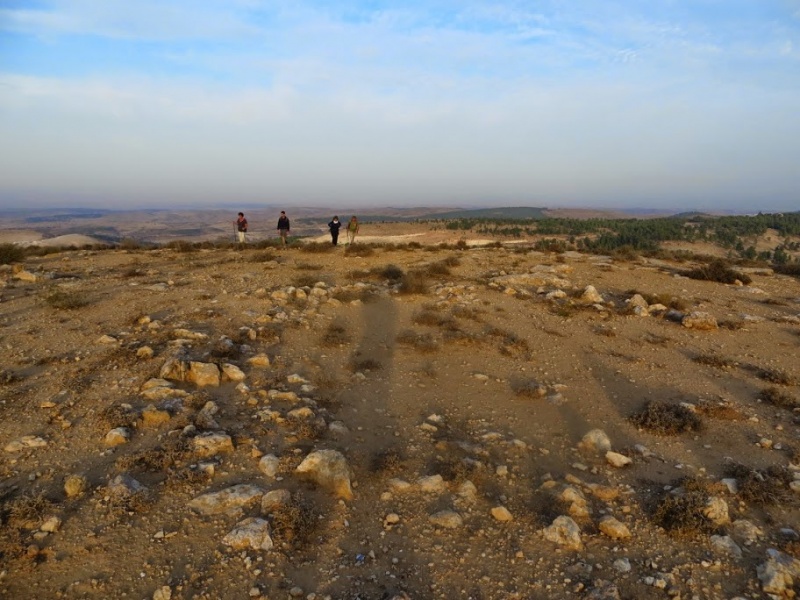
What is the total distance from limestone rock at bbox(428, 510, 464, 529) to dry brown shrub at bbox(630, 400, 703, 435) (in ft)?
11.0

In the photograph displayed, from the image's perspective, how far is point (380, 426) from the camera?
6.30m

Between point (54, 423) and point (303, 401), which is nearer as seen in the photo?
point (54, 423)

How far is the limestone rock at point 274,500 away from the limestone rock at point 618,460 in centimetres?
369

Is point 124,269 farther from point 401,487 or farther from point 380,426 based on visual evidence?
point 401,487

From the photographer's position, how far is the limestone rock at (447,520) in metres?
4.56

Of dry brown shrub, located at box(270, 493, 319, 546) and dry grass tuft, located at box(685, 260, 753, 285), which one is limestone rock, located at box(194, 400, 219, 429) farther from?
dry grass tuft, located at box(685, 260, 753, 285)

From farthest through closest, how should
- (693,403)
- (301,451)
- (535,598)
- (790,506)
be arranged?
1. (693,403)
2. (301,451)
3. (790,506)
4. (535,598)

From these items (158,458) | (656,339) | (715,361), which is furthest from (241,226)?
(715,361)

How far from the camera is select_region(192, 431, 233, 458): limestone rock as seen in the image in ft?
17.4

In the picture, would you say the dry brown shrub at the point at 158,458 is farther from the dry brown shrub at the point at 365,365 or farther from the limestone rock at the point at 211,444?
the dry brown shrub at the point at 365,365

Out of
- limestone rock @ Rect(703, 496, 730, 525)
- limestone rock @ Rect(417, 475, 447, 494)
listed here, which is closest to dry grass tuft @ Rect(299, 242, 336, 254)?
limestone rock @ Rect(417, 475, 447, 494)

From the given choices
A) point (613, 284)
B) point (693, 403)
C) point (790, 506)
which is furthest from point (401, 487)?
point (613, 284)

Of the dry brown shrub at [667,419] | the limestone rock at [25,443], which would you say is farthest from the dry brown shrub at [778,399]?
the limestone rock at [25,443]

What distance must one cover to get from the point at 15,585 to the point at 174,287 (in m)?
9.18
